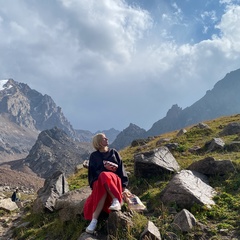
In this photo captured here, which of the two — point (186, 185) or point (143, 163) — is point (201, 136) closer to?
point (143, 163)

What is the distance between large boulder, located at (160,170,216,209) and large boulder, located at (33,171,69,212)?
17.8 ft

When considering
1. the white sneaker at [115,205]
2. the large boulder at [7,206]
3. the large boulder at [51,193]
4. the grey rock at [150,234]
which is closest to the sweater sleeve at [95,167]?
the white sneaker at [115,205]

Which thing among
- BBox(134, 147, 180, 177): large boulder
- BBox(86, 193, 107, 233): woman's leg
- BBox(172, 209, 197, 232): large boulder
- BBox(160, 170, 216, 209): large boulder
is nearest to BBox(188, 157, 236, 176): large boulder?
BBox(160, 170, 216, 209): large boulder

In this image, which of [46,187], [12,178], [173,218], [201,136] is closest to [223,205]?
[173,218]

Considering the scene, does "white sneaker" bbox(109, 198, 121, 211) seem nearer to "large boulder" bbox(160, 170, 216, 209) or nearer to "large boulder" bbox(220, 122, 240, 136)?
"large boulder" bbox(160, 170, 216, 209)

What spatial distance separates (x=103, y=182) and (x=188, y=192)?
323 cm

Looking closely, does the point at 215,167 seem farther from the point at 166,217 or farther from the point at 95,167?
the point at 95,167

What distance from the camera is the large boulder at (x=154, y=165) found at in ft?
45.2

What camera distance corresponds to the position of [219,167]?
12547 millimetres

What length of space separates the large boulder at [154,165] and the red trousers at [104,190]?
4936 millimetres

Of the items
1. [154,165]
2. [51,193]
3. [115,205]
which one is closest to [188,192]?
[115,205]

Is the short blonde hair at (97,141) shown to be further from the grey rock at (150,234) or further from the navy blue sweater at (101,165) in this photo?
the grey rock at (150,234)

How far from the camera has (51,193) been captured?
46.0 ft

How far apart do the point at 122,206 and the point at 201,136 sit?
1743cm
